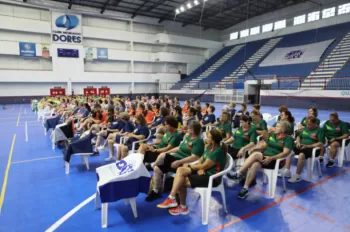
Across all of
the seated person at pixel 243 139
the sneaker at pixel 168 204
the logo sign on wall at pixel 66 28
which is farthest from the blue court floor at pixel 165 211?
the logo sign on wall at pixel 66 28

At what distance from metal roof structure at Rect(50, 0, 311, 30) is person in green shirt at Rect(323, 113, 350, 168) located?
743 inches

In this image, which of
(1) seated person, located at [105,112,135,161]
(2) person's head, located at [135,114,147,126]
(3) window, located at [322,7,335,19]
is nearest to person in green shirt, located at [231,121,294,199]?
(2) person's head, located at [135,114,147,126]

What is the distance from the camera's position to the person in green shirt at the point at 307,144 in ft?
14.0

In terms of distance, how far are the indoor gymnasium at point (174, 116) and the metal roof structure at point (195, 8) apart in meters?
0.22

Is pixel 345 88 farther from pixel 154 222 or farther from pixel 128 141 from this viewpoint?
pixel 154 222

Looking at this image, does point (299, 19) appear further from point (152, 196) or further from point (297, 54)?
point (152, 196)

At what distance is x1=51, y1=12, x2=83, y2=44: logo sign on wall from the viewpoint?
941 inches

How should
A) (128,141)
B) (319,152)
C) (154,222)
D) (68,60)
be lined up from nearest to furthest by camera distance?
(154,222) → (319,152) → (128,141) → (68,60)

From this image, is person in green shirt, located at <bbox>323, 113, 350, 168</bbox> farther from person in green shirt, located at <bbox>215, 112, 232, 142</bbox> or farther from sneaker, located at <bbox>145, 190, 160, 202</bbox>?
sneaker, located at <bbox>145, 190, 160, 202</bbox>

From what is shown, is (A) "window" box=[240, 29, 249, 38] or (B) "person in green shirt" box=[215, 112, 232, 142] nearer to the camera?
(B) "person in green shirt" box=[215, 112, 232, 142]

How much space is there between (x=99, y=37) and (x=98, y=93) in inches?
253

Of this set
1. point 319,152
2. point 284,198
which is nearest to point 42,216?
point 284,198

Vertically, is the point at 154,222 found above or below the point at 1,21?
below

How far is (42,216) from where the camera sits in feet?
10.5
